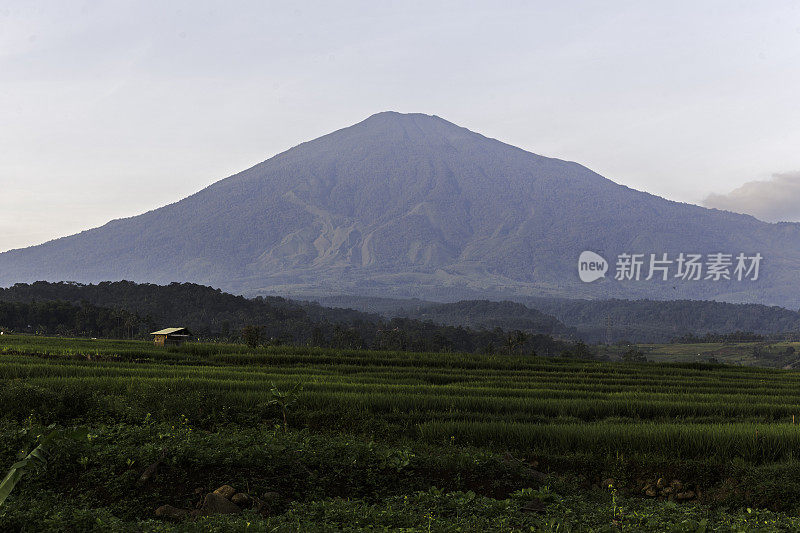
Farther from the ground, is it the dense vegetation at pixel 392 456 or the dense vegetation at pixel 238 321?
the dense vegetation at pixel 392 456

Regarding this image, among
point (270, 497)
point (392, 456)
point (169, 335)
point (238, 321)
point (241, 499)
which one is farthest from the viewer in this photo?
point (238, 321)

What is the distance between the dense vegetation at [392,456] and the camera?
7789 mm

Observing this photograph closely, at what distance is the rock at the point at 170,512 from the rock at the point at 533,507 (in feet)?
17.3

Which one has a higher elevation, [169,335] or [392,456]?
[392,456]

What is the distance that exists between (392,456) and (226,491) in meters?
3.23

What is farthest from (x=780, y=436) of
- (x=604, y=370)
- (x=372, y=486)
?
(x=604, y=370)

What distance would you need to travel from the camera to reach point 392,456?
34.0ft

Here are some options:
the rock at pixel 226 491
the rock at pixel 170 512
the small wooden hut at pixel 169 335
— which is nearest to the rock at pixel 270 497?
the rock at pixel 226 491

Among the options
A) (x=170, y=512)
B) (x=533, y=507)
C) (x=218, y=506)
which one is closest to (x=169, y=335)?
(x=170, y=512)

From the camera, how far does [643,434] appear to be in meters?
13.4

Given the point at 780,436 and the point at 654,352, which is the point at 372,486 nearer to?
the point at 780,436

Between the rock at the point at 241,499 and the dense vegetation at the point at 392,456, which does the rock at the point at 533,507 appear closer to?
the dense vegetation at the point at 392,456

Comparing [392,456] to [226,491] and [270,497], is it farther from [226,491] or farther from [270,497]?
[226,491]

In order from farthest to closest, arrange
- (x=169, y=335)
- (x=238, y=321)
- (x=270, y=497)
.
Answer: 1. (x=238, y=321)
2. (x=169, y=335)
3. (x=270, y=497)
